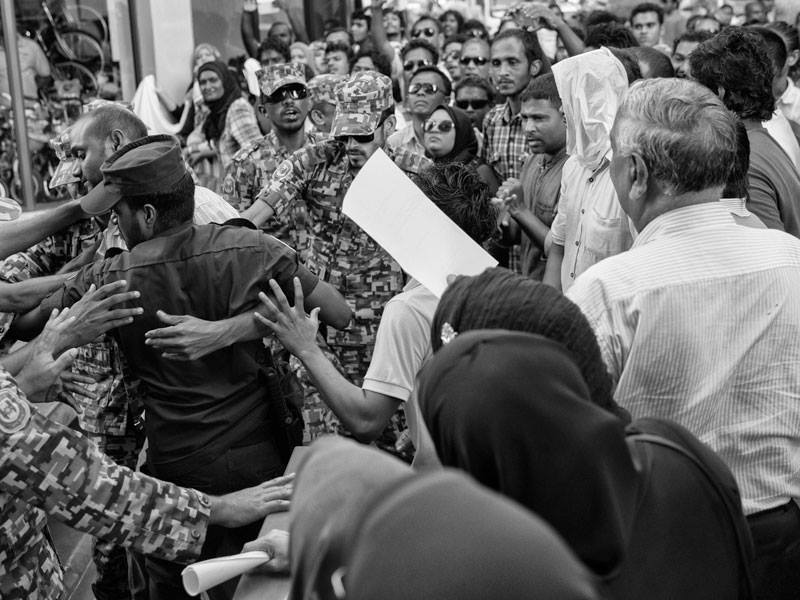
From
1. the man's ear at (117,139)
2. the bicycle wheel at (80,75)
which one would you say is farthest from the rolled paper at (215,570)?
the bicycle wheel at (80,75)

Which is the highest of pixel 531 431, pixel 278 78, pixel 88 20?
pixel 531 431

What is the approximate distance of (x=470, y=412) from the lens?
1.09 meters

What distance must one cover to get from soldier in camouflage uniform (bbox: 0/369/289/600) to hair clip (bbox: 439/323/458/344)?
1.05m

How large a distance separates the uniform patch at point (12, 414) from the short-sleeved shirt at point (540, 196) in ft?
9.05

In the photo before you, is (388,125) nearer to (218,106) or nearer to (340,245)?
(340,245)

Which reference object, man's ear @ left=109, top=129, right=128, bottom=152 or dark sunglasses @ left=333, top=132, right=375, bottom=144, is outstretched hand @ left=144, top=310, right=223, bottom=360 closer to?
man's ear @ left=109, top=129, right=128, bottom=152

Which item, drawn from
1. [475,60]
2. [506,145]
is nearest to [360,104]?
[506,145]

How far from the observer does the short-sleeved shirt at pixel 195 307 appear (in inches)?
108

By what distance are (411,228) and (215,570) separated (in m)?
1.07

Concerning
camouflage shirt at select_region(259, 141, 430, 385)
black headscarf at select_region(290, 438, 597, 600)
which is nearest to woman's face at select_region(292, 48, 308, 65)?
camouflage shirt at select_region(259, 141, 430, 385)

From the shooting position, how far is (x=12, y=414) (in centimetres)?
205

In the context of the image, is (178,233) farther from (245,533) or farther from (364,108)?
(364,108)

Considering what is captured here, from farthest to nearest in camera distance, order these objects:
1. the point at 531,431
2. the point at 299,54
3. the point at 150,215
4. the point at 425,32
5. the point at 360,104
Answer: the point at 425,32 < the point at 299,54 < the point at 360,104 < the point at 150,215 < the point at 531,431

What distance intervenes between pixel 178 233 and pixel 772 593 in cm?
176
